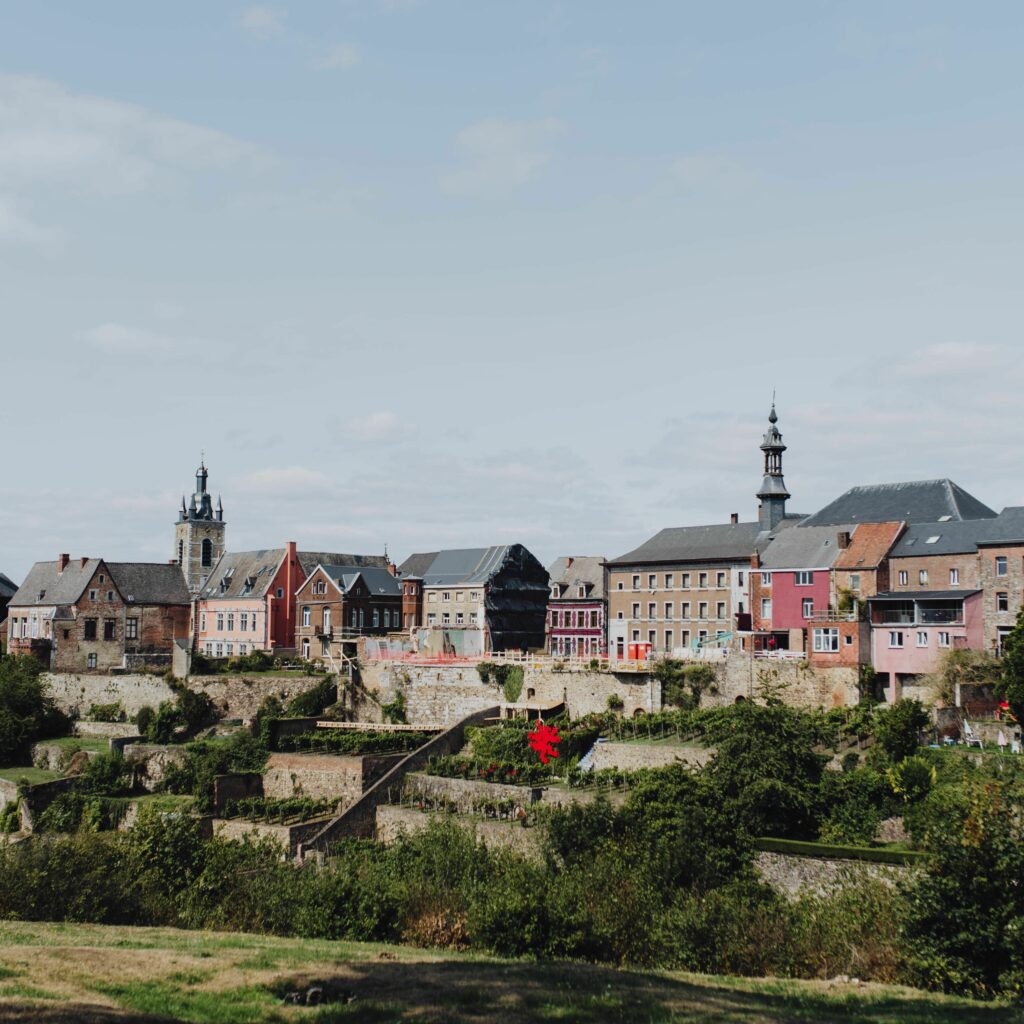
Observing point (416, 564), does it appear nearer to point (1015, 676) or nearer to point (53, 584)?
point (53, 584)

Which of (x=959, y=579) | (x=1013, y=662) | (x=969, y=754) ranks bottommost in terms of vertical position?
(x=969, y=754)

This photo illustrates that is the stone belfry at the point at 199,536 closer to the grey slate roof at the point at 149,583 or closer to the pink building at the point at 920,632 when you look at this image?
the grey slate roof at the point at 149,583

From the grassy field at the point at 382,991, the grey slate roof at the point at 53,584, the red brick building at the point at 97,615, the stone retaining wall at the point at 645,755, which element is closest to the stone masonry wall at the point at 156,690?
the red brick building at the point at 97,615

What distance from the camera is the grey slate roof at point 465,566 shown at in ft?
221

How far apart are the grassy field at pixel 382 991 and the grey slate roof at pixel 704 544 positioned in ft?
118

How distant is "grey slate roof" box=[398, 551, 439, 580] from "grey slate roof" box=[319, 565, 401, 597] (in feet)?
19.2

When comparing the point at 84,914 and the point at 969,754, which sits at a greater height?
the point at 969,754

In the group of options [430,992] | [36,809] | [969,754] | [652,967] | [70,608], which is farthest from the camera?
[70,608]

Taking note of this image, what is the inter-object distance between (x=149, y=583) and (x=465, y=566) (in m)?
20.3

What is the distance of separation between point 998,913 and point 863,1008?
5.38 m

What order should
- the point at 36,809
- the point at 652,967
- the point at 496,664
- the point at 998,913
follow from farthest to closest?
the point at 496,664, the point at 36,809, the point at 652,967, the point at 998,913

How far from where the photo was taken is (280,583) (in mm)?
68875

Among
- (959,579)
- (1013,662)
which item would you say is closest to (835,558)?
(959,579)

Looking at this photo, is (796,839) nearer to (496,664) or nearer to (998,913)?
(998,913)
